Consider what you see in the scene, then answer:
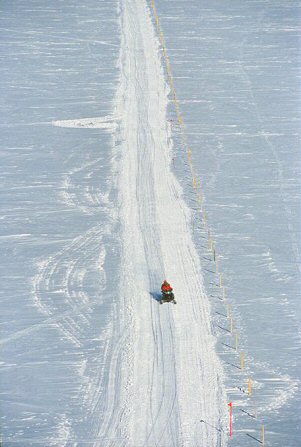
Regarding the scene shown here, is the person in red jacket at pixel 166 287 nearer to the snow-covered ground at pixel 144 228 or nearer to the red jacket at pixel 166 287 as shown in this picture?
the red jacket at pixel 166 287

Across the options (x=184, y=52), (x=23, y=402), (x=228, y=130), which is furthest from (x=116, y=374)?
(x=184, y=52)

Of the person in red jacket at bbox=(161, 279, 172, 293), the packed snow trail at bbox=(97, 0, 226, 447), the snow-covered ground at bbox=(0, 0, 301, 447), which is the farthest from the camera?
the person in red jacket at bbox=(161, 279, 172, 293)

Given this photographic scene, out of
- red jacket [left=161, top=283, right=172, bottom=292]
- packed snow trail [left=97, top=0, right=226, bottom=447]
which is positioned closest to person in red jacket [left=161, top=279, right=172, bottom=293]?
red jacket [left=161, top=283, right=172, bottom=292]

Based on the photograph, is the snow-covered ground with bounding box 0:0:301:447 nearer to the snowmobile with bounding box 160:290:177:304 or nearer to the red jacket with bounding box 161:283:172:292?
the snowmobile with bounding box 160:290:177:304

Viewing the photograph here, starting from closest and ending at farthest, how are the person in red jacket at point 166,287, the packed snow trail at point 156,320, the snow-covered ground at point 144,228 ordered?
the packed snow trail at point 156,320 < the snow-covered ground at point 144,228 < the person in red jacket at point 166,287

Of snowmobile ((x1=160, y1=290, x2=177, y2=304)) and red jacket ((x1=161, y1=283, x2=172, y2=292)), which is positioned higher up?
red jacket ((x1=161, y1=283, x2=172, y2=292))

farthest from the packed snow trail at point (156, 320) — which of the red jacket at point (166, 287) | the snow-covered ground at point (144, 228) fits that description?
the red jacket at point (166, 287)
